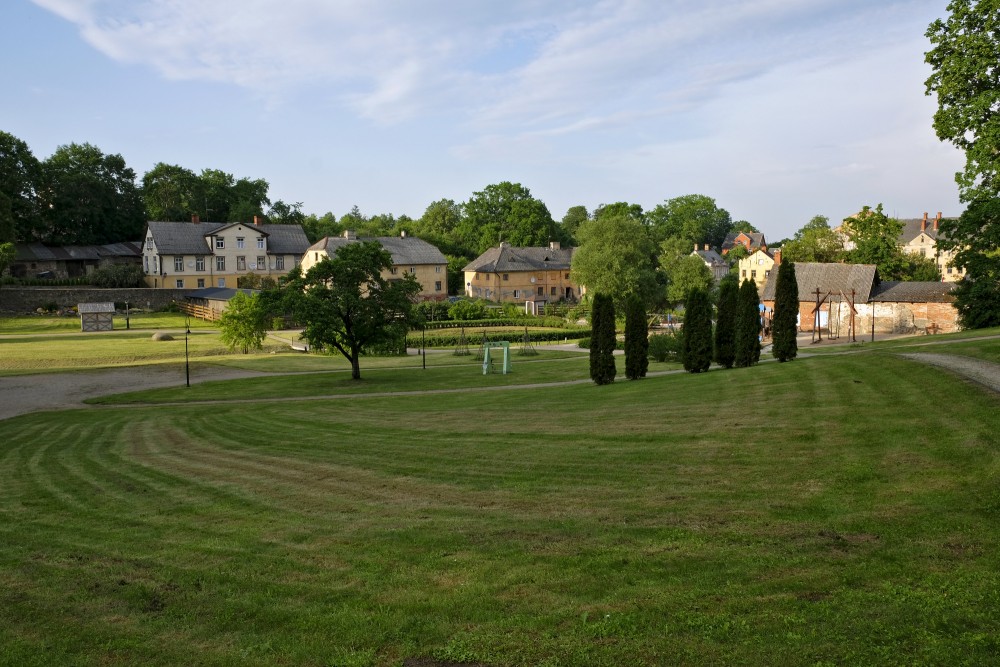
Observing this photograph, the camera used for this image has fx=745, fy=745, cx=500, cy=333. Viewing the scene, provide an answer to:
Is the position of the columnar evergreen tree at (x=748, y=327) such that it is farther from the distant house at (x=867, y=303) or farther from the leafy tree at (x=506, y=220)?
the leafy tree at (x=506, y=220)

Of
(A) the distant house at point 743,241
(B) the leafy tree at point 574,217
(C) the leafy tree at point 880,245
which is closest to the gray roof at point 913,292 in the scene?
(C) the leafy tree at point 880,245

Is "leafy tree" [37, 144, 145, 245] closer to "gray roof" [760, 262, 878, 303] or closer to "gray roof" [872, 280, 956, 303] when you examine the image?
"gray roof" [760, 262, 878, 303]

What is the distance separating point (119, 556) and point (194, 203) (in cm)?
10761

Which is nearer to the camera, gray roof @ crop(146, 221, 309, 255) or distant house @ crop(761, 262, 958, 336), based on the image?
distant house @ crop(761, 262, 958, 336)

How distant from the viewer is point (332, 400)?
99.6 feet

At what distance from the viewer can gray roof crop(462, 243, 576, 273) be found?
95.4 meters

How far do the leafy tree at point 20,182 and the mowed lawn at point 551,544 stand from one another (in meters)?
86.6

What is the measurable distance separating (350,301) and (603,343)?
495 inches

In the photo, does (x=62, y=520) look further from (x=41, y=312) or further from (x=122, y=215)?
(x=122, y=215)

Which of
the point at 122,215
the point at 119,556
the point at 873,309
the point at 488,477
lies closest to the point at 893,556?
the point at 488,477

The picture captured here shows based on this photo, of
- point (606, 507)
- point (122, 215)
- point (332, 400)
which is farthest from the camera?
point (122, 215)

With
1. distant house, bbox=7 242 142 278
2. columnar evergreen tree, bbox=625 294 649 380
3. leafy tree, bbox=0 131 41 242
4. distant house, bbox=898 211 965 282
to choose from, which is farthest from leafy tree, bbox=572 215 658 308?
leafy tree, bbox=0 131 41 242

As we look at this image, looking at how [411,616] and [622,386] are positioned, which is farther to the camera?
[622,386]

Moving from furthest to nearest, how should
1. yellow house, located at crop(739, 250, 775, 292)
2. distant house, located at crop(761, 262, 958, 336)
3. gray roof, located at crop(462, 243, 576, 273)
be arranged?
1. gray roof, located at crop(462, 243, 576, 273)
2. yellow house, located at crop(739, 250, 775, 292)
3. distant house, located at crop(761, 262, 958, 336)
